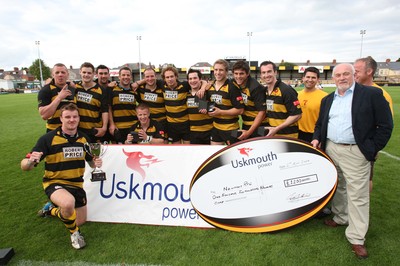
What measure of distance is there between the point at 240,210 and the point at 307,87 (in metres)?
2.11

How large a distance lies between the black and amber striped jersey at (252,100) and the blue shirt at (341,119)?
0.98 metres

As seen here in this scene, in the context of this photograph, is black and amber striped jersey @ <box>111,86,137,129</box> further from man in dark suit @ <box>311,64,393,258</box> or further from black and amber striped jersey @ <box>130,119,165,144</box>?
man in dark suit @ <box>311,64,393,258</box>

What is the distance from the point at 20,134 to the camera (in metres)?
9.63

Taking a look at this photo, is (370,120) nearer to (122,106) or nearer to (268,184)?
(268,184)

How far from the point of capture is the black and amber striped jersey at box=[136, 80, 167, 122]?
4.50m

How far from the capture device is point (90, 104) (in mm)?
4023

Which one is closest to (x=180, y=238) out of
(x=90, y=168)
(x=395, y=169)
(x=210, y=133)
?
(x=90, y=168)

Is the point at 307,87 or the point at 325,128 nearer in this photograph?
the point at 325,128


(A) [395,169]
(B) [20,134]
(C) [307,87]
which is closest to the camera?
(C) [307,87]

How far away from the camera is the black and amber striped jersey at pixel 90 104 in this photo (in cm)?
399

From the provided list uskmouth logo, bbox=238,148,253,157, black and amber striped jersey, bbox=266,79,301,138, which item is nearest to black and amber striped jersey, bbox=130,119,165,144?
uskmouth logo, bbox=238,148,253,157

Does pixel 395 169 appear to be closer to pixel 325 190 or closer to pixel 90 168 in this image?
pixel 325 190

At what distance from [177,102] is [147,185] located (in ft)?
5.11
